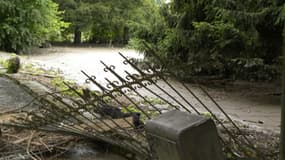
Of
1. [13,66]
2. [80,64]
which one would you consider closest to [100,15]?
[80,64]

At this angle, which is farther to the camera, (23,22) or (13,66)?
(23,22)

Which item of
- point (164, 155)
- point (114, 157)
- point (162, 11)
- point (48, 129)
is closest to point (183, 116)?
point (164, 155)

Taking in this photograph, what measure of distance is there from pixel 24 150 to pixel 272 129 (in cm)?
337

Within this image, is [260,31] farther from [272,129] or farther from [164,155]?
[164,155]

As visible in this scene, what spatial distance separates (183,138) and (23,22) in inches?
625

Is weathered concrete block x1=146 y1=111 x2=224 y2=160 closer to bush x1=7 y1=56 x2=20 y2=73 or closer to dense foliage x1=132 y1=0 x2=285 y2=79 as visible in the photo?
dense foliage x1=132 y1=0 x2=285 y2=79

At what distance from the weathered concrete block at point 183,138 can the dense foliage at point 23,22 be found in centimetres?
1460

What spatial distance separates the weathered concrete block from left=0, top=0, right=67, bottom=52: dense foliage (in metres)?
14.6

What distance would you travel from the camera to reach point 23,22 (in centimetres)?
1580

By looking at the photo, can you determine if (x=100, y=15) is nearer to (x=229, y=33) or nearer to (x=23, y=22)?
(x=23, y=22)

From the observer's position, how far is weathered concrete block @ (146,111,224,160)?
114 cm

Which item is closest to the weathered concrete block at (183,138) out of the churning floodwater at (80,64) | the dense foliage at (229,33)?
the dense foliage at (229,33)

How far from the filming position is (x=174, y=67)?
83.2 inches

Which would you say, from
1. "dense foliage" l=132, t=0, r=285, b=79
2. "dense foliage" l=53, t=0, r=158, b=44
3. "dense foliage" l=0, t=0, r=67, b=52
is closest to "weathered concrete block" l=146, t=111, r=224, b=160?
"dense foliage" l=132, t=0, r=285, b=79
